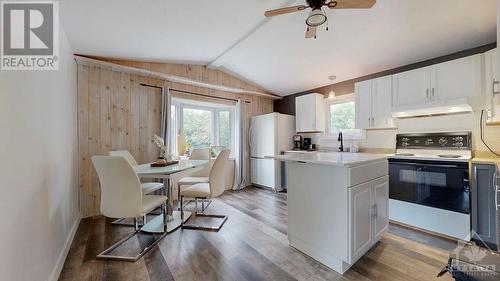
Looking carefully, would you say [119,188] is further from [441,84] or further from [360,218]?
[441,84]

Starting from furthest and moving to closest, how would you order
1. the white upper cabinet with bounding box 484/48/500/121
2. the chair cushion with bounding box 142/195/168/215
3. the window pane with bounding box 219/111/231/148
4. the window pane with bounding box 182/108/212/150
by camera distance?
the window pane with bounding box 219/111/231/148 < the window pane with bounding box 182/108/212/150 < the white upper cabinet with bounding box 484/48/500/121 < the chair cushion with bounding box 142/195/168/215

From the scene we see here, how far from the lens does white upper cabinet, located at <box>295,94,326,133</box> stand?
13.8 feet

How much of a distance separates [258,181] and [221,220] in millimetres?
2056

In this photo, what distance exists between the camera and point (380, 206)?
2.05 meters

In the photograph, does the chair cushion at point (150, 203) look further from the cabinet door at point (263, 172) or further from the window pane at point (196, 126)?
the cabinet door at point (263, 172)

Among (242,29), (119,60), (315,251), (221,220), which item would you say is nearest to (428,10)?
(242,29)

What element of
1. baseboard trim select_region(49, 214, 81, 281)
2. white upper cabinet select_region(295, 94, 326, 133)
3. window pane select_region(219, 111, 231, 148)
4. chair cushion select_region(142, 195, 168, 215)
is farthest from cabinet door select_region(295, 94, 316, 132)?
baseboard trim select_region(49, 214, 81, 281)

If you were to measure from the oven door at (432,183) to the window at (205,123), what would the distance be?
3.31 metres

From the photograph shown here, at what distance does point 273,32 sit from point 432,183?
281cm

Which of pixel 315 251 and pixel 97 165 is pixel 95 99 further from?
pixel 315 251

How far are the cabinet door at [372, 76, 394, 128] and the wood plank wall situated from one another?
312 centimetres

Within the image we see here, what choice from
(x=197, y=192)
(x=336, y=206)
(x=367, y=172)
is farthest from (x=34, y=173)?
(x=367, y=172)

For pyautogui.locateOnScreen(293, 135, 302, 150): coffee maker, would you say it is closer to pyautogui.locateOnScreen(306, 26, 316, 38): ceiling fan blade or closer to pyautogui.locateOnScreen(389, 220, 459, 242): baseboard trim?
pyautogui.locateOnScreen(389, 220, 459, 242): baseboard trim

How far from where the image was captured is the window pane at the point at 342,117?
3.92m
